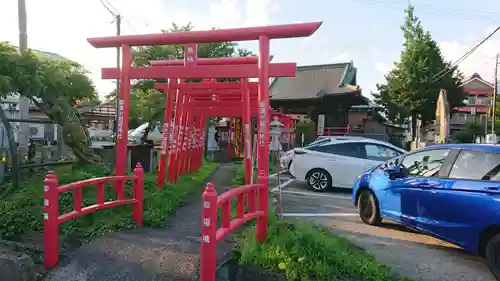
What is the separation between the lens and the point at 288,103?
27562 millimetres

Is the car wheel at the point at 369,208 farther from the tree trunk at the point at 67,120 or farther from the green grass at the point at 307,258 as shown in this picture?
the tree trunk at the point at 67,120

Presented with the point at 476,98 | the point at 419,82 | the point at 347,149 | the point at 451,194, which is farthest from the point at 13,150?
the point at 476,98

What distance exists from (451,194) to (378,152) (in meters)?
6.22

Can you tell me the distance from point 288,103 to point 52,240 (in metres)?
23.5

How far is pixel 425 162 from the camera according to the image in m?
6.32

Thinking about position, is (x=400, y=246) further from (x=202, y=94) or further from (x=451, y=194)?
(x=202, y=94)

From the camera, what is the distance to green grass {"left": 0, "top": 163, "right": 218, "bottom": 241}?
5.93 meters

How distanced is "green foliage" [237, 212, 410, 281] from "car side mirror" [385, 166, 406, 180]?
173cm

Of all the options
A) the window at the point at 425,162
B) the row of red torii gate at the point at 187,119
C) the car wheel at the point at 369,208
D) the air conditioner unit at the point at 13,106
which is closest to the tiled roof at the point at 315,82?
the row of red torii gate at the point at 187,119

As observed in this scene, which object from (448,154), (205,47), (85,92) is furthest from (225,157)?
(448,154)

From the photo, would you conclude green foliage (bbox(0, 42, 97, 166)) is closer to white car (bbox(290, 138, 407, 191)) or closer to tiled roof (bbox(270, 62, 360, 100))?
white car (bbox(290, 138, 407, 191))

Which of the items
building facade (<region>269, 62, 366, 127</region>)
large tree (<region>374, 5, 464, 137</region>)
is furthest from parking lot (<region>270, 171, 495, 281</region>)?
large tree (<region>374, 5, 464, 137</region>)

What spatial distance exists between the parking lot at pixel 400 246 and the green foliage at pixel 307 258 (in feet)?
1.91

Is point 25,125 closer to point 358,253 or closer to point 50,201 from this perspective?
point 50,201
